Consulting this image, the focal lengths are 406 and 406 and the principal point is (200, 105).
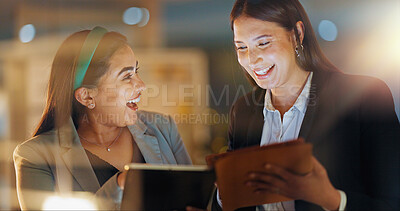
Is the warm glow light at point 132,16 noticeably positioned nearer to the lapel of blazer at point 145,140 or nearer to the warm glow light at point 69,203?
the lapel of blazer at point 145,140

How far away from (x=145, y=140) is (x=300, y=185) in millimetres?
537

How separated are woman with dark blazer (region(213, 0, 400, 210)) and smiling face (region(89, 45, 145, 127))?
0.36 m

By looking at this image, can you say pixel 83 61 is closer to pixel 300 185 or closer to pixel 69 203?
pixel 69 203

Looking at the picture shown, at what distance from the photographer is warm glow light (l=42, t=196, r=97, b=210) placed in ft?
4.47

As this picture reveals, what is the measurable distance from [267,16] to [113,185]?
735 millimetres

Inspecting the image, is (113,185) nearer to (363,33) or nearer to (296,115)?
(296,115)

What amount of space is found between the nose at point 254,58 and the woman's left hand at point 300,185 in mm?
333

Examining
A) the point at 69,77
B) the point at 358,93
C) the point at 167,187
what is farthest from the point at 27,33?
the point at 358,93

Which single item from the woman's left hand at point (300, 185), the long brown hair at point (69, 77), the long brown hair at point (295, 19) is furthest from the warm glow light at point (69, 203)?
the long brown hair at point (295, 19)

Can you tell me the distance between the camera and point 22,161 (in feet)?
4.52

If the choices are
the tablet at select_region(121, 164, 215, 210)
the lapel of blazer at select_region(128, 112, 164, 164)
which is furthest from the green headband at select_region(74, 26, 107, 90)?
the tablet at select_region(121, 164, 215, 210)

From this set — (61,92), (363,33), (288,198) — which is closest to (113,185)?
(61,92)

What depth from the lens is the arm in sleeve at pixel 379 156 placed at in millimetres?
1211

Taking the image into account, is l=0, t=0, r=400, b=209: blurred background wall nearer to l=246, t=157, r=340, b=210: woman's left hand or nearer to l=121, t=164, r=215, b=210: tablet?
l=121, t=164, r=215, b=210: tablet
